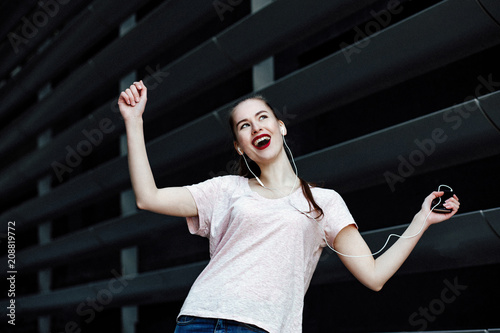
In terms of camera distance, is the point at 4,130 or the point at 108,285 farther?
the point at 4,130

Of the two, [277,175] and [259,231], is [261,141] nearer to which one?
[277,175]

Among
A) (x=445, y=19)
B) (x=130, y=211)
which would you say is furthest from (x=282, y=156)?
(x=130, y=211)

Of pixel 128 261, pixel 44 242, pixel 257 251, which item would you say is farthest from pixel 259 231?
pixel 44 242

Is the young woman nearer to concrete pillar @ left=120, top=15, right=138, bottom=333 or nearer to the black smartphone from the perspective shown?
the black smartphone

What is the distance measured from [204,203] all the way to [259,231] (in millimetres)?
269

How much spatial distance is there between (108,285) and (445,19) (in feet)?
10.8

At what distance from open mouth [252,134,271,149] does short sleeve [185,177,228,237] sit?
213mm

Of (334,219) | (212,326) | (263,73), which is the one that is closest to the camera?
(212,326)

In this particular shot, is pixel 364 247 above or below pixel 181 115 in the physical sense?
below

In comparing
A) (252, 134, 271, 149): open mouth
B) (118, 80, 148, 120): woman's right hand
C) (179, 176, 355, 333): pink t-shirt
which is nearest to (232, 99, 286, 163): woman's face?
(252, 134, 271, 149): open mouth

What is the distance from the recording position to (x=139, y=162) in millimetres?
1923

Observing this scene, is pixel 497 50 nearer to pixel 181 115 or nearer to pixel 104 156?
pixel 181 115

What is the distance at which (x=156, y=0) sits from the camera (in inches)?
205

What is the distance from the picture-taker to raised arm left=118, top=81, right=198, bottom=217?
192 centimetres
